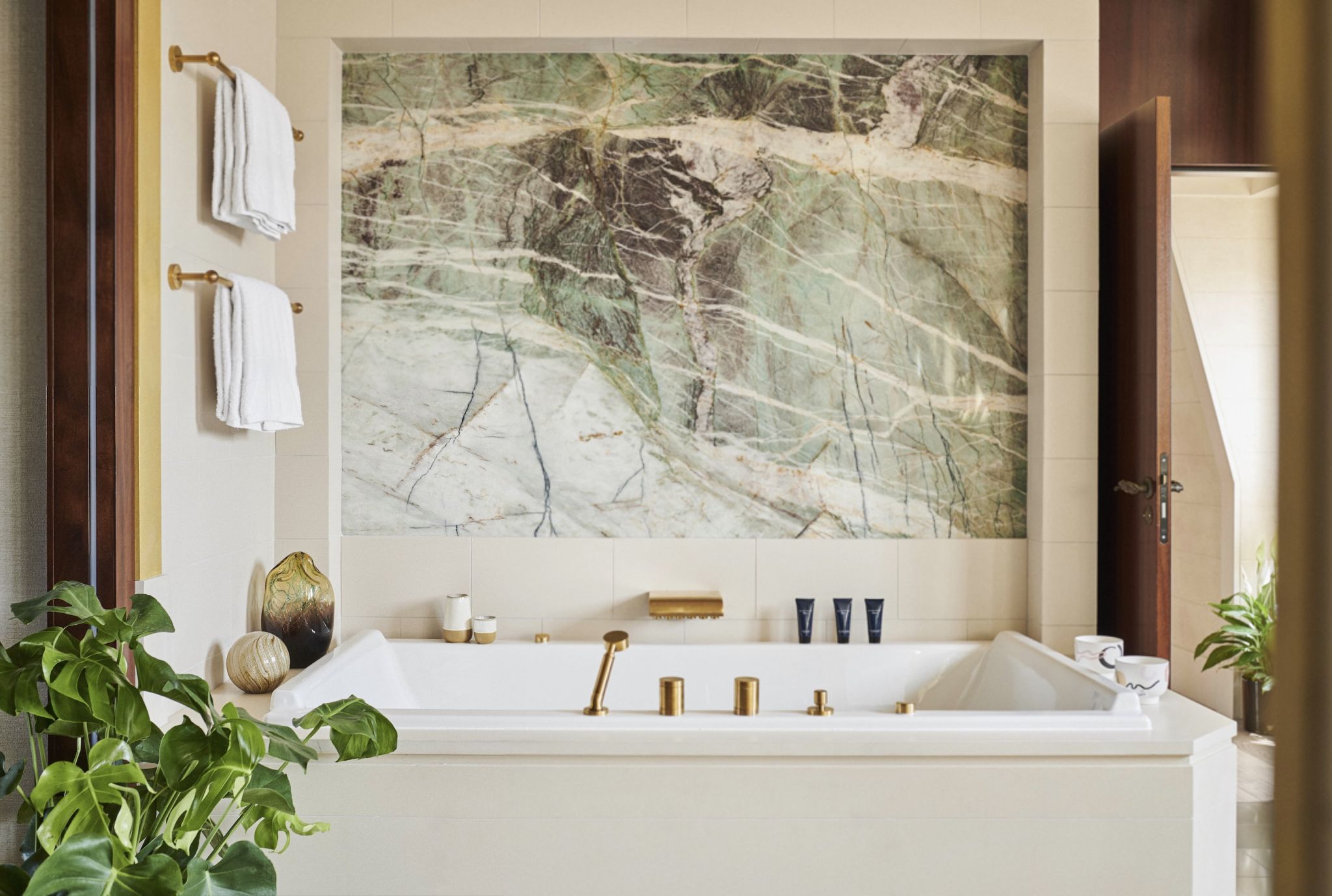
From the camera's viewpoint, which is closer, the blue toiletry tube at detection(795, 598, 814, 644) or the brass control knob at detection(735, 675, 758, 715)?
the brass control knob at detection(735, 675, 758, 715)

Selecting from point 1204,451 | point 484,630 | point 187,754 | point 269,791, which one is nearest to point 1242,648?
point 1204,451

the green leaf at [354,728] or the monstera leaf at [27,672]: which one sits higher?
the monstera leaf at [27,672]

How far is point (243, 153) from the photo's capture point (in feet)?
7.38

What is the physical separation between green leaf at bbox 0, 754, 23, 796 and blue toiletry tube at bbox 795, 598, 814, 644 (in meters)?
1.90

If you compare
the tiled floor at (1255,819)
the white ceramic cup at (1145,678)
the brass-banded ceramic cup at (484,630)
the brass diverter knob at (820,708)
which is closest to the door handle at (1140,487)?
the white ceramic cup at (1145,678)

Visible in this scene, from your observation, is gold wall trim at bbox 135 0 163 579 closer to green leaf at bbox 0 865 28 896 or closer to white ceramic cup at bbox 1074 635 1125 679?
green leaf at bbox 0 865 28 896

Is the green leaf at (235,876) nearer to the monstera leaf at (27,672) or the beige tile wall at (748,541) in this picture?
the monstera leaf at (27,672)

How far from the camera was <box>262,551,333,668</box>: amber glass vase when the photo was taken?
2.54 m

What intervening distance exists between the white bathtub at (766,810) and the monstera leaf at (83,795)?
0.69 metres

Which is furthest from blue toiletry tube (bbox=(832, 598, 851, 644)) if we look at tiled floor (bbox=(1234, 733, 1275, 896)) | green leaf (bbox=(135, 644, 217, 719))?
green leaf (bbox=(135, 644, 217, 719))

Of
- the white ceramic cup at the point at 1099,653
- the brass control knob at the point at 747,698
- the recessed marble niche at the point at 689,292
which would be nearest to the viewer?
the brass control knob at the point at 747,698

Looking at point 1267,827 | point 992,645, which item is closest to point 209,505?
point 992,645

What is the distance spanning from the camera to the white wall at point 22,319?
71.4 inches

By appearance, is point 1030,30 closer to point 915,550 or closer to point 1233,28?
point 1233,28
